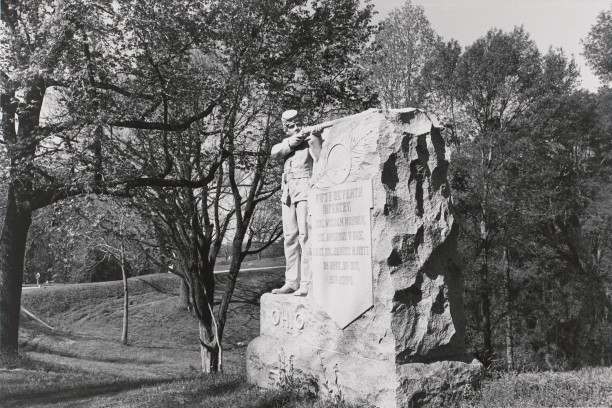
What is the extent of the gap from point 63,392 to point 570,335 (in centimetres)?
2290

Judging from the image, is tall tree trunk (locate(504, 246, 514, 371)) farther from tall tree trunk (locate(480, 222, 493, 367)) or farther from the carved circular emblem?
the carved circular emblem

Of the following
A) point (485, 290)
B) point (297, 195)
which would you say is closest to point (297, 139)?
point (297, 195)

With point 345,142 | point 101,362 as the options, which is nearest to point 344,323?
point 345,142

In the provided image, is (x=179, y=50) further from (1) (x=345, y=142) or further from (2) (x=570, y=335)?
(2) (x=570, y=335)

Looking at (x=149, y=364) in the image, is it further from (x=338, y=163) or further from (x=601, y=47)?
(x=601, y=47)

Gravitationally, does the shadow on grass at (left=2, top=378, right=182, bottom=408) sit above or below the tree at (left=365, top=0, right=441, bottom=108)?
below

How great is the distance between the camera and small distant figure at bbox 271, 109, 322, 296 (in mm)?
7234

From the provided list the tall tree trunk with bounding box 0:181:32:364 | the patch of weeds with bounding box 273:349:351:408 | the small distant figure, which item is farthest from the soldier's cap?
the tall tree trunk with bounding box 0:181:32:364

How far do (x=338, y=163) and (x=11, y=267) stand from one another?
10.4 metres

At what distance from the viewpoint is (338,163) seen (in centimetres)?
667

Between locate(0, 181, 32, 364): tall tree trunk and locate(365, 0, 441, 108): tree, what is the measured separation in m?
13.4

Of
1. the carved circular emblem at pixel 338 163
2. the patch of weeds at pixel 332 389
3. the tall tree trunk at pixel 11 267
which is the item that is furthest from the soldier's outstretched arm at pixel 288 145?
the tall tree trunk at pixel 11 267

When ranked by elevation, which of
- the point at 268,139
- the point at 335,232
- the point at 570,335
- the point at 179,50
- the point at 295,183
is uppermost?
the point at 179,50

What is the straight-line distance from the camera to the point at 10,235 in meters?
13.3
